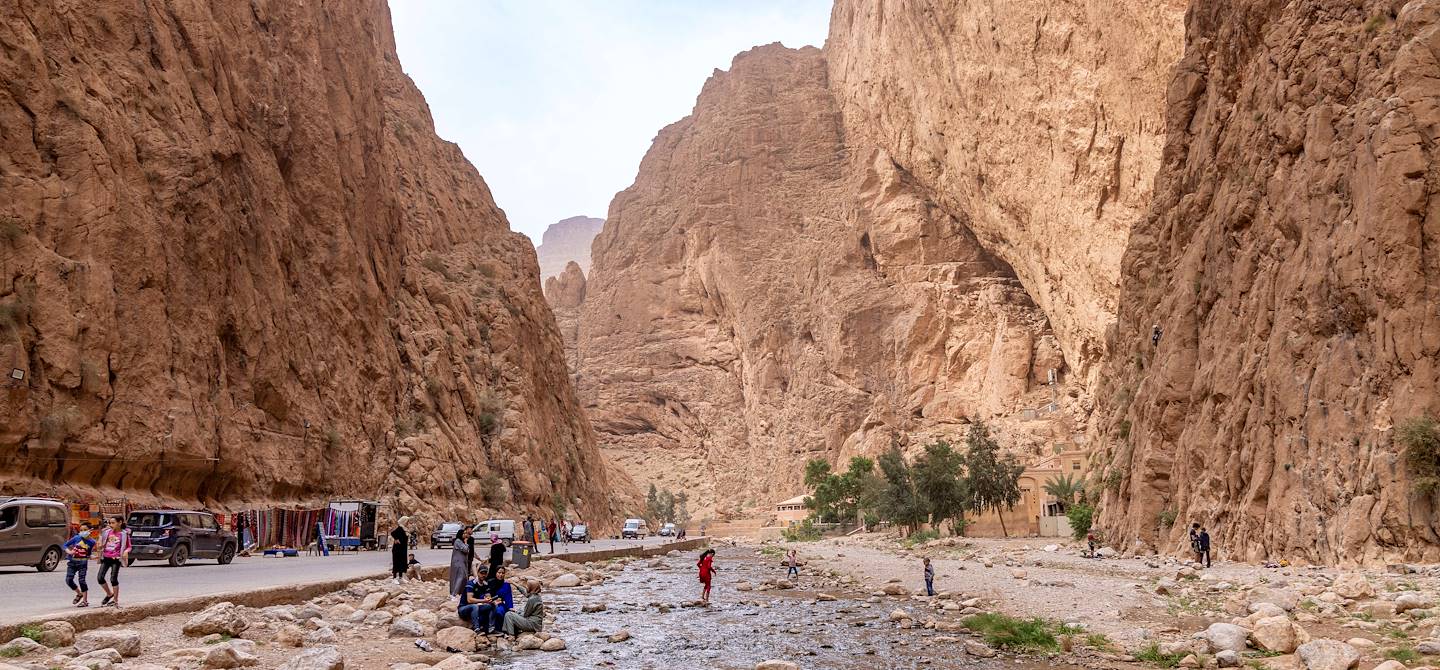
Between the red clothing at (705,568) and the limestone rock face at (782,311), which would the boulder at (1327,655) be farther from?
the limestone rock face at (782,311)

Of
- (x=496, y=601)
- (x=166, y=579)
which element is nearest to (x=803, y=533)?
(x=166, y=579)

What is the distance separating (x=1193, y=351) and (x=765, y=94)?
364 feet

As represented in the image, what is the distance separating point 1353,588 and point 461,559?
1396cm

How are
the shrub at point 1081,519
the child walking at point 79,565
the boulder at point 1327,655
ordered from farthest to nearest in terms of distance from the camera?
the shrub at point 1081,519 < the child walking at point 79,565 < the boulder at point 1327,655

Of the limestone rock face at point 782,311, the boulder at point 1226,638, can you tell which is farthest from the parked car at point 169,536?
the limestone rock face at point 782,311

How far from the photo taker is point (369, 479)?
4031cm

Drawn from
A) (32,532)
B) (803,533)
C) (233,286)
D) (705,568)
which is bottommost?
(803,533)

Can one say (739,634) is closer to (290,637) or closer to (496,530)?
(290,637)

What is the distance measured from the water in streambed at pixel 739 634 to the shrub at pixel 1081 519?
18.5m

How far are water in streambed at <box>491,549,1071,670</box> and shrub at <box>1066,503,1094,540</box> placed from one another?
730 inches

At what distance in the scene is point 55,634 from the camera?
10.3 m

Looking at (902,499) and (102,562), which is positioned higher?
(102,562)

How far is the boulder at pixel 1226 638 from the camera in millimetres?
11656

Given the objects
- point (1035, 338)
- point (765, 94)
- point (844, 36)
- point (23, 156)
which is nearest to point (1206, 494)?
point (23, 156)
